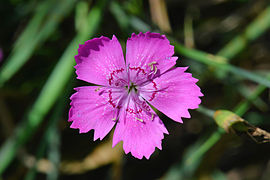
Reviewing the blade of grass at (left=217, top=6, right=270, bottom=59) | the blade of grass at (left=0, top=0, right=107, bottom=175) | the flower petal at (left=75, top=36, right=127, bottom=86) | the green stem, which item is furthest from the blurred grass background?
the flower petal at (left=75, top=36, right=127, bottom=86)

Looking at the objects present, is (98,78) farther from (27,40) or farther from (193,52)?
(27,40)

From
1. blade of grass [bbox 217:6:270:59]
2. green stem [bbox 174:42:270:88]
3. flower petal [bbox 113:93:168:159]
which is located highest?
blade of grass [bbox 217:6:270:59]

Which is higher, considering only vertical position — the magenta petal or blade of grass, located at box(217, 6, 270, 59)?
blade of grass, located at box(217, 6, 270, 59)

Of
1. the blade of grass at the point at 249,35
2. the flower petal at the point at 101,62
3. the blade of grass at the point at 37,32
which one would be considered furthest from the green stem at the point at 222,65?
the blade of grass at the point at 37,32

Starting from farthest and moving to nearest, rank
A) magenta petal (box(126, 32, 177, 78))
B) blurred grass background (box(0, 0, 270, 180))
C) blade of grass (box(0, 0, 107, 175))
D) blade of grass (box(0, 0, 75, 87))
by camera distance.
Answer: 1. blurred grass background (box(0, 0, 270, 180))
2. blade of grass (box(0, 0, 75, 87))
3. blade of grass (box(0, 0, 107, 175))
4. magenta petal (box(126, 32, 177, 78))

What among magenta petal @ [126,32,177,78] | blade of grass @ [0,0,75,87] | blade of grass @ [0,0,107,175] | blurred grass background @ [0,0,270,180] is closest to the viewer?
magenta petal @ [126,32,177,78]

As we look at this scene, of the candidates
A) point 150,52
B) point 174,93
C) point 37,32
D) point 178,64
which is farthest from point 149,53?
point 37,32

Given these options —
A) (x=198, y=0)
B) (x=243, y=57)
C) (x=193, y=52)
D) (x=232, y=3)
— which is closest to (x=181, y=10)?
(x=198, y=0)

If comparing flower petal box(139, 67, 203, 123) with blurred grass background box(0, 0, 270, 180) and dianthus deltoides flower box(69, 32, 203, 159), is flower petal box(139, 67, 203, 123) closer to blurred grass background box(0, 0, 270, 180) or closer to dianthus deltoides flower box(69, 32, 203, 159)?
dianthus deltoides flower box(69, 32, 203, 159)
